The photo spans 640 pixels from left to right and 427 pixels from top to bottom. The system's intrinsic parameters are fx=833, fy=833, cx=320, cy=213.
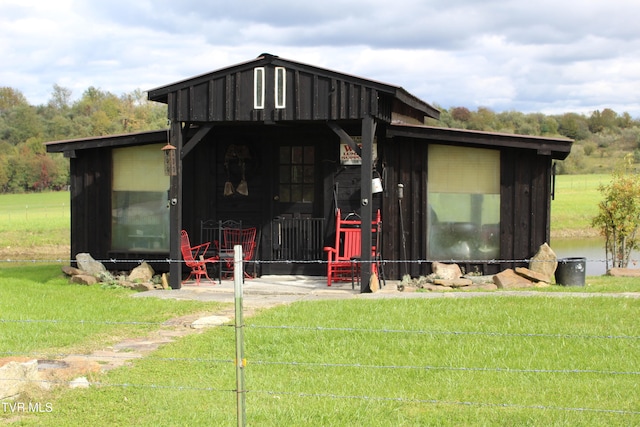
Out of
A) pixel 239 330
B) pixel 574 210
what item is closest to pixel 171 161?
pixel 239 330

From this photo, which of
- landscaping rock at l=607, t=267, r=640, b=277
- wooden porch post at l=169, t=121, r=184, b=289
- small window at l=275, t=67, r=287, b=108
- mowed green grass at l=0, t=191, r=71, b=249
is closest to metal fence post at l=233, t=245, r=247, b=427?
small window at l=275, t=67, r=287, b=108

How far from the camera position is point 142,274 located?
557 inches

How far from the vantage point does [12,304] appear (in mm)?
11383

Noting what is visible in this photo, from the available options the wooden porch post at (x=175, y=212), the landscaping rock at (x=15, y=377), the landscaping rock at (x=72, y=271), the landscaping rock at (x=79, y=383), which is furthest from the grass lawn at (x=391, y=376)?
the landscaping rock at (x=72, y=271)

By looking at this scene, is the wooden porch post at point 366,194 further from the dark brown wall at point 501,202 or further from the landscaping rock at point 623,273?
the landscaping rock at point 623,273

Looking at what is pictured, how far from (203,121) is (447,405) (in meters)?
7.77

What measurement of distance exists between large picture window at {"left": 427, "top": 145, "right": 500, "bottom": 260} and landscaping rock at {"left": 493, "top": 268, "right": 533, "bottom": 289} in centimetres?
86

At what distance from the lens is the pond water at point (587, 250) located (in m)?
21.3

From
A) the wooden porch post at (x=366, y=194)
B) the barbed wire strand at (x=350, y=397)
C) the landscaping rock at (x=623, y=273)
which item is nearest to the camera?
the barbed wire strand at (x=350, y=397)

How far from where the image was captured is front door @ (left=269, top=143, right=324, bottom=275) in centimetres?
1448

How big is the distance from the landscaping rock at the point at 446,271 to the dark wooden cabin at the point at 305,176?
294 mm

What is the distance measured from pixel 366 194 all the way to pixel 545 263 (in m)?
3.23

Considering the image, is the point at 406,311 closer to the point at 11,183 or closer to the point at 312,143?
the point at 312,143

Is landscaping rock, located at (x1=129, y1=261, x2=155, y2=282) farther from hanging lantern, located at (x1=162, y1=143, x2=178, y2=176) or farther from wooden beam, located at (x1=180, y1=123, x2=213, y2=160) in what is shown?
wooden beam, located at (x1=180, y1=123, x2=213, y2=160)
